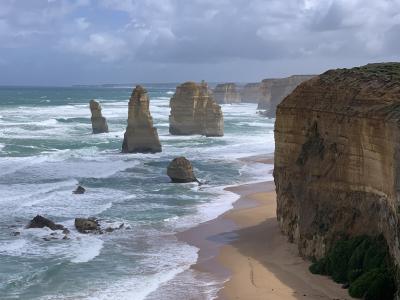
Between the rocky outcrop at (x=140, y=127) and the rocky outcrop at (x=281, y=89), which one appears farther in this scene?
the rocky outcrop at (x=281, y=89)

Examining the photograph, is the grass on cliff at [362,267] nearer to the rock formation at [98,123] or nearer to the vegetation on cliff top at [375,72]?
the vegetation on cliff top at [375,72]

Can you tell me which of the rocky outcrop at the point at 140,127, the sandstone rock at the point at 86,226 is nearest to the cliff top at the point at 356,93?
the sandstone rock at the point at 86,226

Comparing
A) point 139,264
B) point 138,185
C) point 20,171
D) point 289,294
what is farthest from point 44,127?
point 289,294

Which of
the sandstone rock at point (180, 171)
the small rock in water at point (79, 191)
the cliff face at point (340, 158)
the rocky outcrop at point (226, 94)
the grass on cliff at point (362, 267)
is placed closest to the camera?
the grass on cliff at point (362, 267)

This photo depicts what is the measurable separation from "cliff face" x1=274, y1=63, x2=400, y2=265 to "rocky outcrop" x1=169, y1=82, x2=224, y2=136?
43.9m

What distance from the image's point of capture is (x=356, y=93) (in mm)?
22406

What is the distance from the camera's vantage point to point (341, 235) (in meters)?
22.1

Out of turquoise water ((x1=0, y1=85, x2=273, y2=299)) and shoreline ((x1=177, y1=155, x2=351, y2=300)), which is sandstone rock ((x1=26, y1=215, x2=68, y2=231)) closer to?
turquoise water ((x1=0, y1=85, x2=273, y2=299))

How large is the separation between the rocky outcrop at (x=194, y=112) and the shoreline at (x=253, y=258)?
1386 inches

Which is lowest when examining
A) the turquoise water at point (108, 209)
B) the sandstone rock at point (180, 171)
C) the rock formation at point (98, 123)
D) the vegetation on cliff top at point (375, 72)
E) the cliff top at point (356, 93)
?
the turquoise water at point (108, 209)

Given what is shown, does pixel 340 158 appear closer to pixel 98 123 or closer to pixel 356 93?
pixel 356 93

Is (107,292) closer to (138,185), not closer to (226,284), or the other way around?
(226,284)

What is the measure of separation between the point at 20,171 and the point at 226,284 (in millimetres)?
28441

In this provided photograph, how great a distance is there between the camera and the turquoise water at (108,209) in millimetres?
22500
